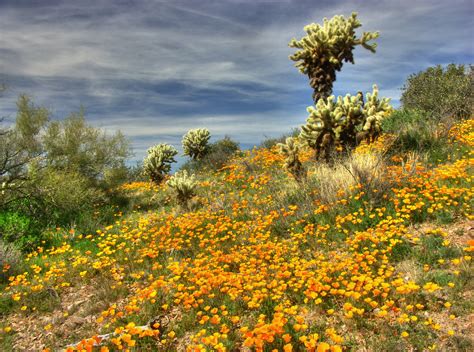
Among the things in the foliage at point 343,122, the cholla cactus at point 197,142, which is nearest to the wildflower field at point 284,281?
the foliage at point 343,122

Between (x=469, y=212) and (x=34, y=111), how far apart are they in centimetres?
1670

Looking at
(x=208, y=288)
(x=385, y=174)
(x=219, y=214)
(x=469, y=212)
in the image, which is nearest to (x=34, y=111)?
(x=219, y=214)

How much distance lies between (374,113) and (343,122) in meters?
1.25

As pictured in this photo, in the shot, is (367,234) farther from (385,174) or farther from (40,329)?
(40,329)

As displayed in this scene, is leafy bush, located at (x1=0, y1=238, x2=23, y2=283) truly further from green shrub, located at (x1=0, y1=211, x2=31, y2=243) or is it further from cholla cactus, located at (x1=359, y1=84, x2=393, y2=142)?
cholla cactus, located at (x1=359, y1=84, x2=393, y2=142)

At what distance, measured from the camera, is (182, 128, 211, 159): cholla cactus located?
21.5 metres

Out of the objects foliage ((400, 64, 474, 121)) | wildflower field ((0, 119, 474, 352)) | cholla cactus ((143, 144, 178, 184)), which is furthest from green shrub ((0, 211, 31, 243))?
foliage ((400, 64, 474, 121))

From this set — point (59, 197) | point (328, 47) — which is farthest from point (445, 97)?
point (59, 197)

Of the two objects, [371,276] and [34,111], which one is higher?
[34,111]

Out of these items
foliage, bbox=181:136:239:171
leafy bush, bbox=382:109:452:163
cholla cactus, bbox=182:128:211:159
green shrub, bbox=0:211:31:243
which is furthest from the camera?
cholla cactus, bbox=182:128:211:159

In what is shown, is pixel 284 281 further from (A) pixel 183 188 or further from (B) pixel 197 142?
(B) pixel 197 142

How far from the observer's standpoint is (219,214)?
10.0 meters

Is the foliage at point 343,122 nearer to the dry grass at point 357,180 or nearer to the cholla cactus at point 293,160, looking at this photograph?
the cholla cactus at point 293,160

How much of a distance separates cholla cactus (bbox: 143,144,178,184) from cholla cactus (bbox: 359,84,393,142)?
11.1 meters
